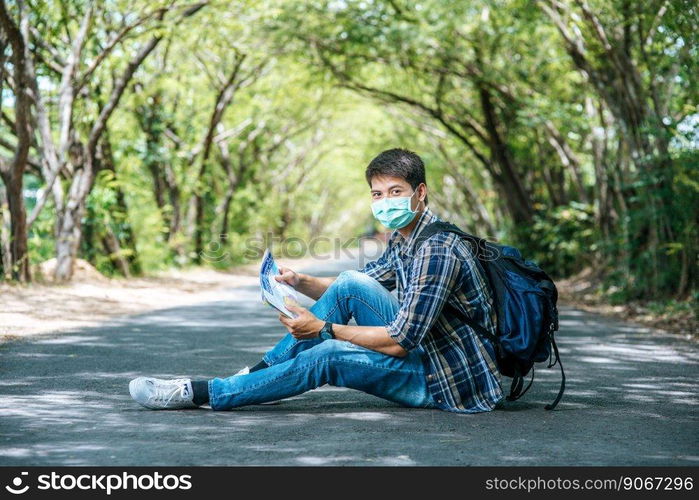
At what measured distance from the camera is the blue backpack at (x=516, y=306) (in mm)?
5258

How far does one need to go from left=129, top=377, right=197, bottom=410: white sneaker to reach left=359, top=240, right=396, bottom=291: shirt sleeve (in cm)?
131

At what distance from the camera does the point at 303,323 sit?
206 inches

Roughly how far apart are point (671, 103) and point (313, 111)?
22570 mm

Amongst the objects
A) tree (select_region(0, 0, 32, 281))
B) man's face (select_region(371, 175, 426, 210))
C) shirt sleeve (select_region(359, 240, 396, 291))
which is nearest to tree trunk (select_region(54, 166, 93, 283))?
tree (select_region(0, 0, 32, 281))

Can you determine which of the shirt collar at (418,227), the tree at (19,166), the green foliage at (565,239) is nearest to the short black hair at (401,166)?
the shirt collar at (418,227)

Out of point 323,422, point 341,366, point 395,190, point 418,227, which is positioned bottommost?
point 323,422

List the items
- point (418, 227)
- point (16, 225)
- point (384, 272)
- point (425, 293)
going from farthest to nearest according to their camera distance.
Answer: point (16, 225)
point (384, 272)
point (418, 227)
point (425, 293)

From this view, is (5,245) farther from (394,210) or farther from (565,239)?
(565,239)

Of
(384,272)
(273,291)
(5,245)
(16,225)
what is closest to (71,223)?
(16,225)

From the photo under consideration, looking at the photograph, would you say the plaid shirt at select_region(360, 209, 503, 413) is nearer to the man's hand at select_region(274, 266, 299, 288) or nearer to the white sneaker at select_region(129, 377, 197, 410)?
the man's hand at select_region(274, 266, 299, 288)

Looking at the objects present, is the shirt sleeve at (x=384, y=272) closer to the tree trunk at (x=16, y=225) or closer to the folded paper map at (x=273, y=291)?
the folded paper map at (x=273, y=291)

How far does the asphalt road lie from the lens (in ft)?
14.5

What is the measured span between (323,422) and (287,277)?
0.94 m
